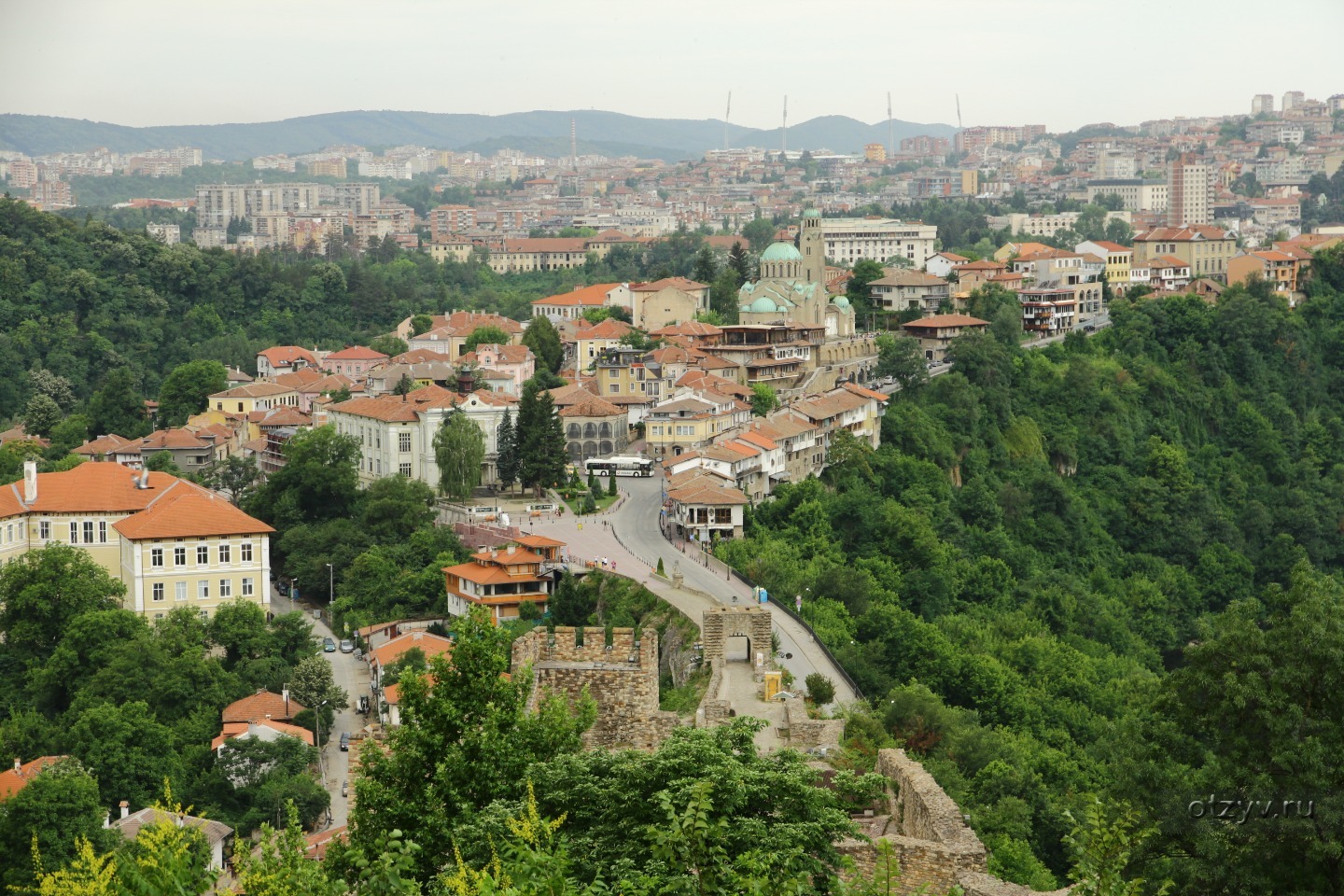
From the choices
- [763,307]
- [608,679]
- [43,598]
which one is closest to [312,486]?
[43,598]

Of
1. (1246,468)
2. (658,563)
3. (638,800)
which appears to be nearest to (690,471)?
(658,563)

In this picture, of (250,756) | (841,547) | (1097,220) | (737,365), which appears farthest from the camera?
(1097,220)

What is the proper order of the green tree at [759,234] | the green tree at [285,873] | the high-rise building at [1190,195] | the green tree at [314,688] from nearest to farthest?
the green tree at [285,873] → the green tree at [314,688] → the green tree at [759,234] → the high-rise building at [1190,195]

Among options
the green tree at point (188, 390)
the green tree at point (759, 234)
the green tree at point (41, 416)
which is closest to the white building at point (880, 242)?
the green tree at point (759, 234)

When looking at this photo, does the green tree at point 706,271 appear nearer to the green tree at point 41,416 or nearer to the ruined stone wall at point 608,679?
the green tree at point 41,416

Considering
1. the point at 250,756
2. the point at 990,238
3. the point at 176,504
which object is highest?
the point at 990,238

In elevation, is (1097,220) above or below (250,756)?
above

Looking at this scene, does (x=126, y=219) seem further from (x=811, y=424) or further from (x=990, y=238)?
(x=811, y=424)
